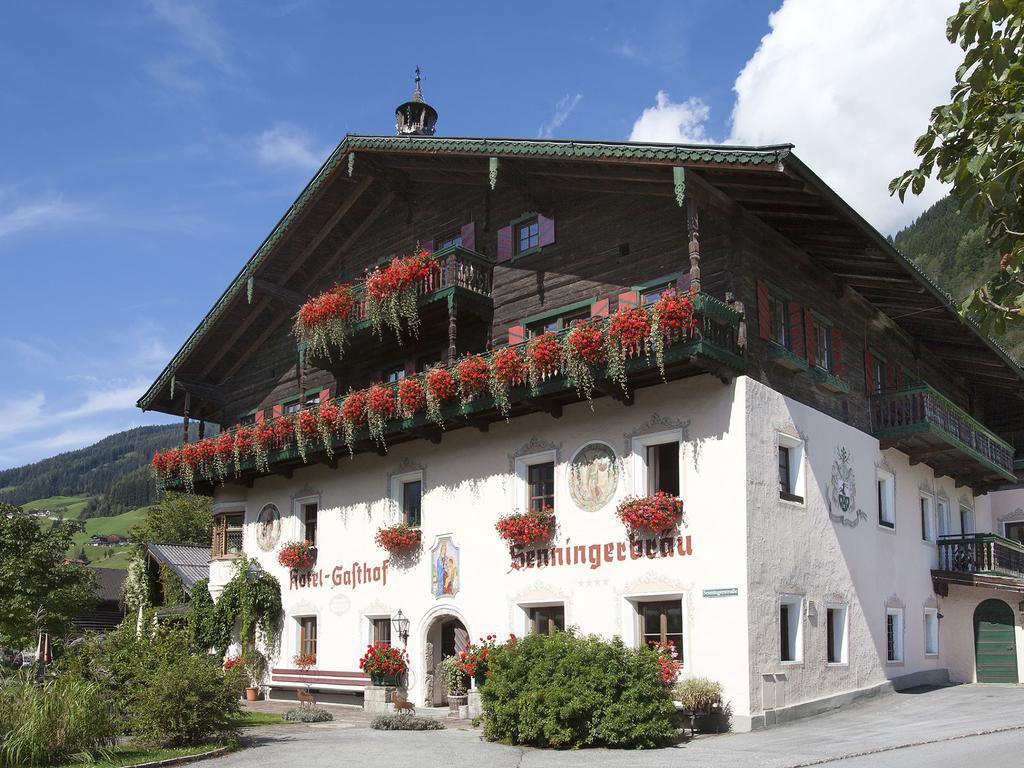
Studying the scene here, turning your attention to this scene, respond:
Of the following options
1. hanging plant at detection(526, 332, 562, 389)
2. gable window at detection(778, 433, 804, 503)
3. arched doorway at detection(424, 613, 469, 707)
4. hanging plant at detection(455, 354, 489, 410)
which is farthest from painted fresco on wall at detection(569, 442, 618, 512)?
arched doorway at detection(424, 613, 469, 707)

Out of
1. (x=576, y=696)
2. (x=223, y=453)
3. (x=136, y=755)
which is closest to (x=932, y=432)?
(x=576, y=696)

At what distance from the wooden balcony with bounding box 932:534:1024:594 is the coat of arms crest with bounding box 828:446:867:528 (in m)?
5.16

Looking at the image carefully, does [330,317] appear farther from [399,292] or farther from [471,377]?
[471,377]

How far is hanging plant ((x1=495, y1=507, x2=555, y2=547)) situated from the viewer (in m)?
19.5

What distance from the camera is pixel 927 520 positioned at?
83.7ft

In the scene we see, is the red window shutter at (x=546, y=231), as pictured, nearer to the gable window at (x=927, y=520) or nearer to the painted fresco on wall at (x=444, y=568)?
the painted fresco on wall at (x=444, y=568)

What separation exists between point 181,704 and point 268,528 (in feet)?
40.9

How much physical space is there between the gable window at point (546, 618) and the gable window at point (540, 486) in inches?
75.5

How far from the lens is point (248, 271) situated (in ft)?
90.0

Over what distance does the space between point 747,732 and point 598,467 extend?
5.36 meters

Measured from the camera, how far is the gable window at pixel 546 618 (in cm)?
1950

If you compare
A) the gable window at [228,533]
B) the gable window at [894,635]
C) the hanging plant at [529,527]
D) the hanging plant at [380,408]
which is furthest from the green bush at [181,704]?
the gable window at [894,635]

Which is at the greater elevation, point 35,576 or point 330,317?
point 330,317

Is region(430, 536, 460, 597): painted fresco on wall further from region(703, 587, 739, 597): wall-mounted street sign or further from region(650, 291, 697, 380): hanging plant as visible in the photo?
region(650, 291, 697, 380): hanging plant
